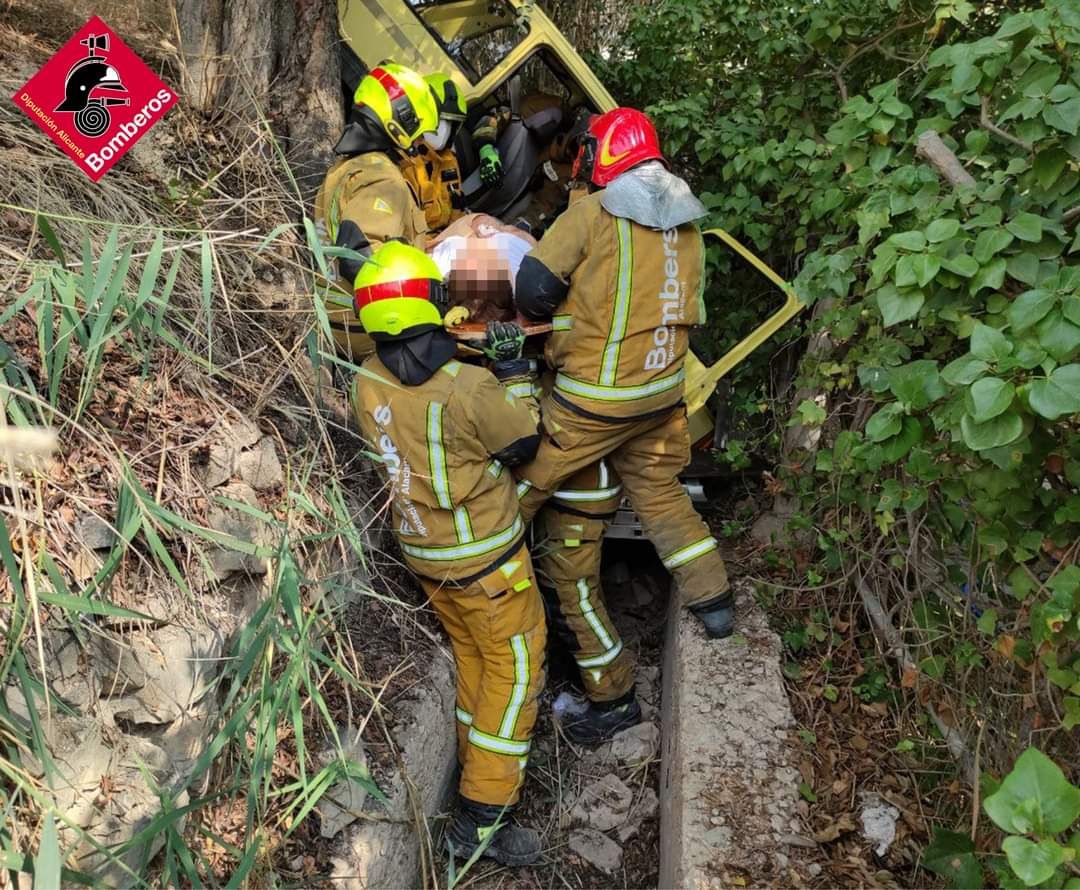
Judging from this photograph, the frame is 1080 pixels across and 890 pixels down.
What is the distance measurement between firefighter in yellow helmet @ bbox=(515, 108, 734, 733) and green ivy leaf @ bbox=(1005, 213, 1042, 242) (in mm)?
1710

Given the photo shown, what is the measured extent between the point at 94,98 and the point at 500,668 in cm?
252

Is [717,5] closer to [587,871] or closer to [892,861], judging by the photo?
[892,861]

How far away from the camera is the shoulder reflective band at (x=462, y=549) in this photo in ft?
10.1

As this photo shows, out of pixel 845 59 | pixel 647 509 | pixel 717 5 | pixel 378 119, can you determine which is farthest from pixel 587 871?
pixel 717 5

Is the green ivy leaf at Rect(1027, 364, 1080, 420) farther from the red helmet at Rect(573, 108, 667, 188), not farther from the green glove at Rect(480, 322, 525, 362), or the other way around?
the red helmet at Rect(573, 108, 667, 188)

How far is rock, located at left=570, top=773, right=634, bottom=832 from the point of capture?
3.53 m

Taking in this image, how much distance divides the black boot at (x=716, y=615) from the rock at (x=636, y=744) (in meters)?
0.64

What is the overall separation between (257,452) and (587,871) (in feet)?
7.07

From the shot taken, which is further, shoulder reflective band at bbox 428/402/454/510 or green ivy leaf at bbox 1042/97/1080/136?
shoulder reflective band at bbox 428/402/454/510

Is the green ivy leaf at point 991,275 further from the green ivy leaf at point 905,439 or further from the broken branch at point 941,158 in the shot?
the broken branch at point 941,158

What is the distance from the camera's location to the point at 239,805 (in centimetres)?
238

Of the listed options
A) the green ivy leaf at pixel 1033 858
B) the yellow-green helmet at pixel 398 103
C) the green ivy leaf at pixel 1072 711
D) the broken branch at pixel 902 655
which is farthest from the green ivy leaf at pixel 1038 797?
the yellow-green helmet at pixel 398 103

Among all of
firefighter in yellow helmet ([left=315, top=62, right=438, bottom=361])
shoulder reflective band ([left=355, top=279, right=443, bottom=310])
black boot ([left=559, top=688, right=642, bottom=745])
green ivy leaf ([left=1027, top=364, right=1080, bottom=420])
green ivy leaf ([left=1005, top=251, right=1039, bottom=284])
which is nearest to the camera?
green ivy leaf ([left=1027, top=364, right=1080, bottom=420])

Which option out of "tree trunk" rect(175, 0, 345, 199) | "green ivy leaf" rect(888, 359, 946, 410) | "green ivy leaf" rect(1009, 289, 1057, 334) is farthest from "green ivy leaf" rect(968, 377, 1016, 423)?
"tree trunk" rect(175, 0, 345, 199)
